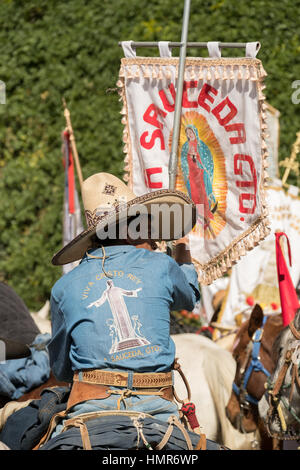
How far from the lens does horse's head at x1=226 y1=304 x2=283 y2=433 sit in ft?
16.6

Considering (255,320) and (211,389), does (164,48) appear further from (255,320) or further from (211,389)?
(211,389)

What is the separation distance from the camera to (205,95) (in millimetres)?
4078

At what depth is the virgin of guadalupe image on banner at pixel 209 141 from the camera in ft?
12.8

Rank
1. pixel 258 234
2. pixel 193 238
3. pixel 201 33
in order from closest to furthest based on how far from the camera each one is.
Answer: pixel 258 234
pixel 193 238
pixel 201 33

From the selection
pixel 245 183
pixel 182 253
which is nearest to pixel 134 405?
pixel 182 253

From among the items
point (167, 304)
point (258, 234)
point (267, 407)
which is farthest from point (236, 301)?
point (167, 304)

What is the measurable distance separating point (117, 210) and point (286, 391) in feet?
5.01

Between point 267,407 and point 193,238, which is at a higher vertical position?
point 193,238

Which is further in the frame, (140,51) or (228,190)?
(140,51)

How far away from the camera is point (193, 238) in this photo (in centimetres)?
413

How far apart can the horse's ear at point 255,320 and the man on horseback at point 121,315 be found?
1.88 meters
